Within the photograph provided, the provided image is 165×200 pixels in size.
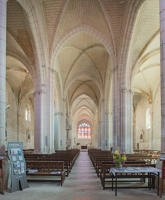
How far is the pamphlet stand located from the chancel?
38mm

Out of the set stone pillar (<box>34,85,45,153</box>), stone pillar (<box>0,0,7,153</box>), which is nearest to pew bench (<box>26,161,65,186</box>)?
stone pillar (<box>0,0,7,153</box>)

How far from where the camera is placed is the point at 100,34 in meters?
21.2

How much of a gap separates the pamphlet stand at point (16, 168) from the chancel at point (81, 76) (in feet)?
0.13

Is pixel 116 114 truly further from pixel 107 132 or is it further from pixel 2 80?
pixel 107 132

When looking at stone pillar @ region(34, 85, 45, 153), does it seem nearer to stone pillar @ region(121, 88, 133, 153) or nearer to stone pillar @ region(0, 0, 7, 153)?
stone pillar @ region(121, 88, 133, 153)

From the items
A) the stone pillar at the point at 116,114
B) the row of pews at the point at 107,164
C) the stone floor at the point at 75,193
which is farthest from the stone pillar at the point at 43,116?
the stone floor at the point at 75,193

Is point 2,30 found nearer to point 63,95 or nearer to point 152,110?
point 63,95

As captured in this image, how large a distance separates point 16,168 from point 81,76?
25.9m

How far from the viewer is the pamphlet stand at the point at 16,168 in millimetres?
7470

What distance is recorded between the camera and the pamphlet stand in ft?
24.5

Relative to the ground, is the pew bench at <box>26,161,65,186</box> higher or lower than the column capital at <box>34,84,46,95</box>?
lower

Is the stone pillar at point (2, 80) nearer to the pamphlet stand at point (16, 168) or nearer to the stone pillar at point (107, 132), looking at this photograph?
the pamphlet stand at point (16, 168)

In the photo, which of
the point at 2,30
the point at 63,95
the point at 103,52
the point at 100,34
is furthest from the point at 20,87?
the point at 2,30

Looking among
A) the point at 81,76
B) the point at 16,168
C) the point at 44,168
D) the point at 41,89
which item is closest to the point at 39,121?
the point at 41,89
